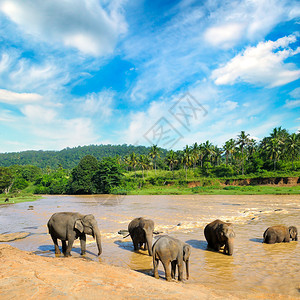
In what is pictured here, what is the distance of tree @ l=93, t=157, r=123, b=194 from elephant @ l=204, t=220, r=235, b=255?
169ft

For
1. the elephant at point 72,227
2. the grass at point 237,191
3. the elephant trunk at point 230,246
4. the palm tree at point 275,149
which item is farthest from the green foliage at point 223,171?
the elephant at point 72,227

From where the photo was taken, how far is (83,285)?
5227 millimetres

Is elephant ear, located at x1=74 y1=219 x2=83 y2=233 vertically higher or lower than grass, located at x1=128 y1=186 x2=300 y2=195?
higher

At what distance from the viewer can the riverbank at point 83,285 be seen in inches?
188

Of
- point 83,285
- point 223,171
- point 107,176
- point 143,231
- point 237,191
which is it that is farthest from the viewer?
point 223,171

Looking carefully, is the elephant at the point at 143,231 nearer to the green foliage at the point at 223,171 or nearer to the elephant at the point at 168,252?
the elephant at the point at 168,252

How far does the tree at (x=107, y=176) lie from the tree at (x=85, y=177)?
56.9 inches

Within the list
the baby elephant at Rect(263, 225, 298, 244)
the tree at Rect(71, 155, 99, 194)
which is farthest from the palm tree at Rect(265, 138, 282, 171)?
the baby elephant at Rect(263, 225, 298, 244)

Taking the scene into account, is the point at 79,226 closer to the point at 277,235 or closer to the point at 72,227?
the point at 72,227

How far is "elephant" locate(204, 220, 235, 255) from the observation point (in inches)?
375

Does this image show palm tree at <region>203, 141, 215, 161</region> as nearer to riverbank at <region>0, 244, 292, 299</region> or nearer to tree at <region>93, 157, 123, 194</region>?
tree at <region>93, 157, 123, 194</region>

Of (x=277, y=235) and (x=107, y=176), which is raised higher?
(x=107, y=176)

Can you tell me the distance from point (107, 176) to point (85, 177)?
22.3 ft

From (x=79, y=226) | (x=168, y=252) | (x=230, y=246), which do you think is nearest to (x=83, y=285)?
(x=168, y=252)
